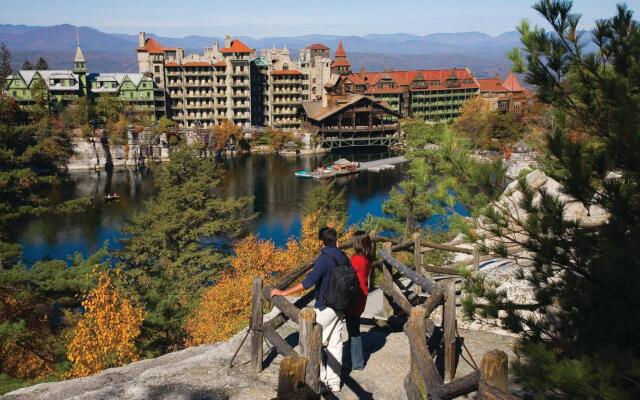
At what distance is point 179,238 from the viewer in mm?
30672

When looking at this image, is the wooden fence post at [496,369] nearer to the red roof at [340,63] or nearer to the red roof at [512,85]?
the red roof at [340,63]

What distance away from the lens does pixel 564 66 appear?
260 inches

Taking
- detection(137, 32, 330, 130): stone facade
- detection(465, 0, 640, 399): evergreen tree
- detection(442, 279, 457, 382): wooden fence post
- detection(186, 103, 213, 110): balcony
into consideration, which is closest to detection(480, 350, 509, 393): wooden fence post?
detection(465, 0, 640, 399): evergreen tree

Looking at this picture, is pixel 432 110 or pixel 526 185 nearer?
pixel 526 185

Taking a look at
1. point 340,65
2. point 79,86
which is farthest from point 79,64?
point 340,65

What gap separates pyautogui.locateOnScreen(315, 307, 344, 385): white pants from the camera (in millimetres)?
7246

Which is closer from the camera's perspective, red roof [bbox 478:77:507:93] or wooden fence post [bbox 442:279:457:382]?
wooden fence post [bbox 442:279:457:382]

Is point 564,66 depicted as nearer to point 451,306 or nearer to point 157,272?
point 451,306

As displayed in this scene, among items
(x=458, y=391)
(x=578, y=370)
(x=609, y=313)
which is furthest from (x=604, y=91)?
(x=458, y=391)

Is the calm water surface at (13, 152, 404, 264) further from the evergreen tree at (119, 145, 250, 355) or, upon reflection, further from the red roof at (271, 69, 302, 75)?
the red roof at (271, 69, 302, 75)

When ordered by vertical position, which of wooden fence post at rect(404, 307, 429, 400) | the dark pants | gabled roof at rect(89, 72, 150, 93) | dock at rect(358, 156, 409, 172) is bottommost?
dock at rect(358, 156, 409, 172)

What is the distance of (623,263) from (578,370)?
136 cm

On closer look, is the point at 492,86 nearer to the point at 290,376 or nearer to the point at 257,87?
the point at 257,87

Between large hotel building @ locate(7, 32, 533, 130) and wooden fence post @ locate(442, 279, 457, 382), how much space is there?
7165 cm
